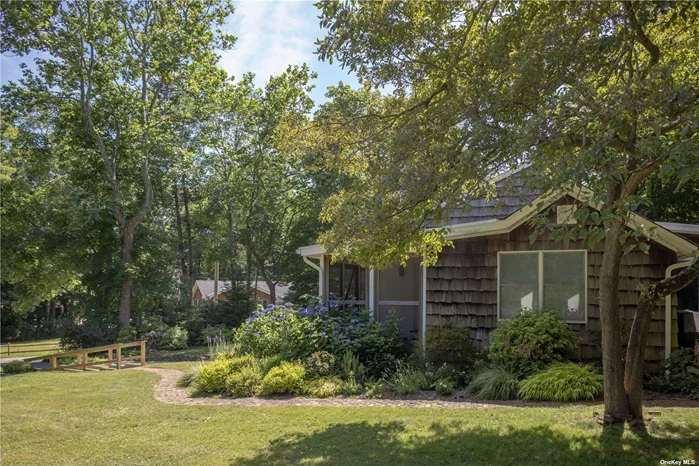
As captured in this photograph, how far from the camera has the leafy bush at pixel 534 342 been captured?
27.4 feet

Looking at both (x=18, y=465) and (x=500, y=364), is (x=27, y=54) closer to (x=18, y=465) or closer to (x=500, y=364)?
(x=18, y=465)

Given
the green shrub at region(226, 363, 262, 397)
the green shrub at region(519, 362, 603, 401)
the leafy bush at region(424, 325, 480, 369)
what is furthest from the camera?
the leafy bush at region(424, 325, 480, 369)

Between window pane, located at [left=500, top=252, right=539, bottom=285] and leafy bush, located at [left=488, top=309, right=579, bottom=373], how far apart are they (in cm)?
87

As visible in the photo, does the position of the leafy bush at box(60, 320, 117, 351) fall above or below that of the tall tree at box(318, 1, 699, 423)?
below

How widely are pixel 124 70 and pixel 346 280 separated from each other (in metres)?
14.7

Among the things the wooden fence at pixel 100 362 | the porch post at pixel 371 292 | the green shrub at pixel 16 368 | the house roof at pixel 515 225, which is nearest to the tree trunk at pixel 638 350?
the house roof at pixel 515 225

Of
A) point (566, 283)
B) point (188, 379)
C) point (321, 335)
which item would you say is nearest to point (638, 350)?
point (566, 283)

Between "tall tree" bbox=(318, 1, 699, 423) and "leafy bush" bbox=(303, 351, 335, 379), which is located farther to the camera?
"leafy bush" bbox=(303, 351, 335, 379)

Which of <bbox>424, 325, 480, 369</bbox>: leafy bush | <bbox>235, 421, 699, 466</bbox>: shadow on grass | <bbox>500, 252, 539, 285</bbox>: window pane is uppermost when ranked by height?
<bbox>500, 252, 539, 285</bbox>: window pane

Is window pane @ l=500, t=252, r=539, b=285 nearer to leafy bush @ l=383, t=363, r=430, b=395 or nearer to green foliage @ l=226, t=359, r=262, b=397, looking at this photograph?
leafy bush @ l=383, t=363, r=430, b=395

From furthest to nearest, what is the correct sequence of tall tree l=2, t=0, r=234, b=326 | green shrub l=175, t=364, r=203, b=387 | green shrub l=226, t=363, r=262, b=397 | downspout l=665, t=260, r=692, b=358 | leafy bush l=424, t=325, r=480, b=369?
tall tree l=2, t=0, r=234, b=326
green shrub l=175, t=364, r=203, b=387
leafy bush l=424, t=325, r=480, b=369
green shrub l=226, t=363, r=262, b=397
downspout l=665, t=260, r=692, b=358

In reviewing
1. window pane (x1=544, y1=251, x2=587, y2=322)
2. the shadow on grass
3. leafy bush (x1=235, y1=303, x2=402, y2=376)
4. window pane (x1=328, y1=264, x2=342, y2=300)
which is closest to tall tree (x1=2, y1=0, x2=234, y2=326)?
window pane (x1=328, y1=264, x2=342, y2=300)

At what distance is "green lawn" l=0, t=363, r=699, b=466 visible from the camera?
4.97m

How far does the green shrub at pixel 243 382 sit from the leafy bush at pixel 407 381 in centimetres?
236
